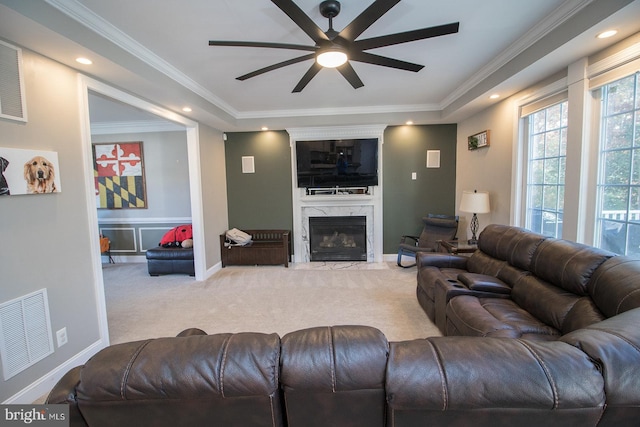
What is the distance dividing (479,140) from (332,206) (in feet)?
8.41

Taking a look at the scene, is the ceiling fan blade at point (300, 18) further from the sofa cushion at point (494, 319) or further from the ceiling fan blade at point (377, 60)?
the sofa cushion at point (494, 319)

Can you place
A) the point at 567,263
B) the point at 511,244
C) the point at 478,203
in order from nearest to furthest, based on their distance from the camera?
the point at 567,263
the point at 511,244
the point at 478,203

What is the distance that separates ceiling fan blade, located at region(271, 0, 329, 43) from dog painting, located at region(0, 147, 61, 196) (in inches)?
77.0

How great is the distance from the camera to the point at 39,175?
196 cm

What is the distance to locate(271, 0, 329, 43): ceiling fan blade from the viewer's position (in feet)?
4.94

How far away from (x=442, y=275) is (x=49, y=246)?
11.1 ft

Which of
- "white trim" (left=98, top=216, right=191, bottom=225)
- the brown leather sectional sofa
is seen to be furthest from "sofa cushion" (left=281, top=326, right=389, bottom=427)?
"white trim" (left=98, top=216, right=191, bottom=225)

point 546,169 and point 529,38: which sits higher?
point 529,38

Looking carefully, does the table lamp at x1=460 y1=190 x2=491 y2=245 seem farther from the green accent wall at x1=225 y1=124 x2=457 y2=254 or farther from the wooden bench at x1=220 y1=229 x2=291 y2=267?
the wooden bench at x1=220 y1=229 x2=291 y2=267

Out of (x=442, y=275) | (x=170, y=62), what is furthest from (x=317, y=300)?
(x=170, y=62)

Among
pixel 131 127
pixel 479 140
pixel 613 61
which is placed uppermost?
pixel 131 127

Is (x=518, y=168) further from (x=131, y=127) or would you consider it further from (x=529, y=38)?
(x=131, y=127)

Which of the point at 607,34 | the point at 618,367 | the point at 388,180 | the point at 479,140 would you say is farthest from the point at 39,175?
the point at 479,140

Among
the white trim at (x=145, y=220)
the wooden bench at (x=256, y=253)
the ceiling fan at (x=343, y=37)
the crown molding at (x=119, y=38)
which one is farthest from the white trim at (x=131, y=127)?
the ceiling fan at (x=343, y=37)
